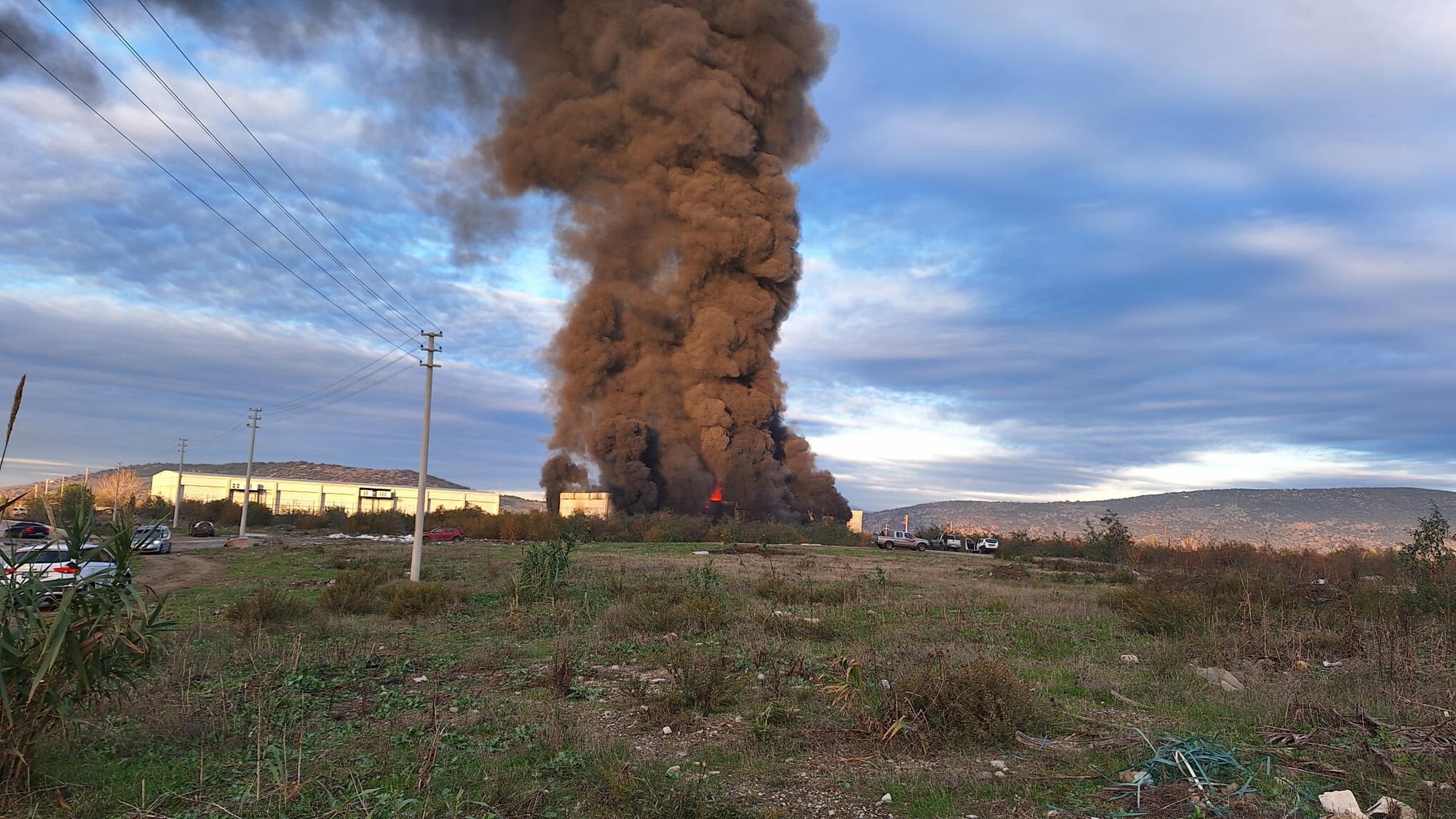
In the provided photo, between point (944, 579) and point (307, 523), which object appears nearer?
point (944, 579)

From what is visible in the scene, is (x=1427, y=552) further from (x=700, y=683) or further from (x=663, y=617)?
(x=700, y=683)

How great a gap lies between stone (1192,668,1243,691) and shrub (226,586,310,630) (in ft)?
40.6

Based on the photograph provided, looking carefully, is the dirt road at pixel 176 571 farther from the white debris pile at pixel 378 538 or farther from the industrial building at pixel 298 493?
the industrial building at pixel 298 493

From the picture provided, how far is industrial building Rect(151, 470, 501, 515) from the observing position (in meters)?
84.2

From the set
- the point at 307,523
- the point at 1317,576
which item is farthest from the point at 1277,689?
the point at 307,523

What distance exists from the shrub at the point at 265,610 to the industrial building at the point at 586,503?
39.8 metres

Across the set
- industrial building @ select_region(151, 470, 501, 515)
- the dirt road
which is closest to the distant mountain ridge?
industrial building @ select_region(151, 470, 501, 515)

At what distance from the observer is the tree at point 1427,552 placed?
14281 millimetres

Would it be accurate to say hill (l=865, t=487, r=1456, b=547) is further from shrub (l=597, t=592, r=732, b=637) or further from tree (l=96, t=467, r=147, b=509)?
shrub (l=597, t=592, r=732, b=637)

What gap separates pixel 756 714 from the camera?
22.8ft

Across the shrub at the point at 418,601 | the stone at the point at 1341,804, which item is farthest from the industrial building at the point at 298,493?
the stone at the point at 1341,804

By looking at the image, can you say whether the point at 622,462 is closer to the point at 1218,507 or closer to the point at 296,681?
the point at 296,681

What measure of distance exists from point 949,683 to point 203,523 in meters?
55.9

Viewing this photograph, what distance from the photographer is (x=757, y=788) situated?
5320 millimetres
